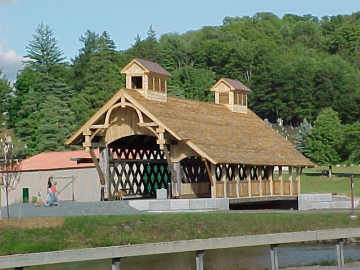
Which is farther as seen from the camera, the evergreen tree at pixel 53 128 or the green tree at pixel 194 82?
the green tree at pixel 194 82

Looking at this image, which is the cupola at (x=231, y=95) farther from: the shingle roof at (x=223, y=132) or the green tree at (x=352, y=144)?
the green tree at (x=352, y=144)

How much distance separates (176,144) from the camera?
140 feet

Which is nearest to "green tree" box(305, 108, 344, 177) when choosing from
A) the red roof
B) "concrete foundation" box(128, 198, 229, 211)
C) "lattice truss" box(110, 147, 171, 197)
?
the red roof

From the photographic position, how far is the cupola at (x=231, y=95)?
54.0m

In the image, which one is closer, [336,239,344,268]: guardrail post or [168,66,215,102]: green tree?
[336,239,344,268]: guardrail post

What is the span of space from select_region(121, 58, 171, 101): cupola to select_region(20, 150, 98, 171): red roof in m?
11.4

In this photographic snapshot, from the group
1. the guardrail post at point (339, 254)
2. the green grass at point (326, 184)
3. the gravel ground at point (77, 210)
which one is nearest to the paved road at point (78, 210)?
the gravel ground at point (77, 210)

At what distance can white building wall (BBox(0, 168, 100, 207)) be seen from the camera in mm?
54469

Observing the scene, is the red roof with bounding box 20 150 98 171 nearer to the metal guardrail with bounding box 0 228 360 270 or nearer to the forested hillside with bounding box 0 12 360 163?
the forested hillside with bounding box 0 12 360 163

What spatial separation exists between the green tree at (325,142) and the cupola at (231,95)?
25461 millimetres

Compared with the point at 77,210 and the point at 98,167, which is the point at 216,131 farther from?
the point at 77,210

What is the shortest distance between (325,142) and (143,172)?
3454 centimetres

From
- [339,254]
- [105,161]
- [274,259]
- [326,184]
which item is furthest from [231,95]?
[274,259]

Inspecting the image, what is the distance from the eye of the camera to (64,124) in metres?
83.7
